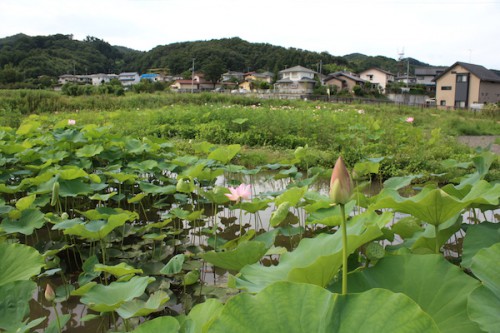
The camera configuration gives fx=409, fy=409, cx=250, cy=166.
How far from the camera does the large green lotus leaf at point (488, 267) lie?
91 cm

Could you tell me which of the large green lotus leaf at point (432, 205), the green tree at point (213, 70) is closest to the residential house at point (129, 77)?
the green tree at point (213, 70)

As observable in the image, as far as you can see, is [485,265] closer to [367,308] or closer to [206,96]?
[367,308]

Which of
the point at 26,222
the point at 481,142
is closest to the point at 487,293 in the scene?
the point at 26,222

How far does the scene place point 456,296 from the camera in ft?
3.26

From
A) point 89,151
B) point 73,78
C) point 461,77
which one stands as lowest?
point 89,151

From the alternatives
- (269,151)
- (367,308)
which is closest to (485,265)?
(367,308)

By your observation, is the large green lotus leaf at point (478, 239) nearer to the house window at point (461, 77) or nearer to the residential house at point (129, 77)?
the house window at point (461, 77)

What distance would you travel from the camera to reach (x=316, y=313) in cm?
72

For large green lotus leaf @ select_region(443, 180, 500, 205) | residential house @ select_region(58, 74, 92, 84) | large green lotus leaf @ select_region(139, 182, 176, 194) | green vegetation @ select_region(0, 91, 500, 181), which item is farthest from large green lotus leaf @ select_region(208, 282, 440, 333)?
residential house @ select_region(58, 74, 92, 84)

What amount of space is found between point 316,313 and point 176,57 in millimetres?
67546

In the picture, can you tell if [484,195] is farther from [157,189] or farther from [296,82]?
[296,82]

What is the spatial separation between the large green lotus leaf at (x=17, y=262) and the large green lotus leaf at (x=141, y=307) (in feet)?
1.13

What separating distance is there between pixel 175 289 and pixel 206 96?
15.6 meters

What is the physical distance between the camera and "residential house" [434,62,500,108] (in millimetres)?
27453
